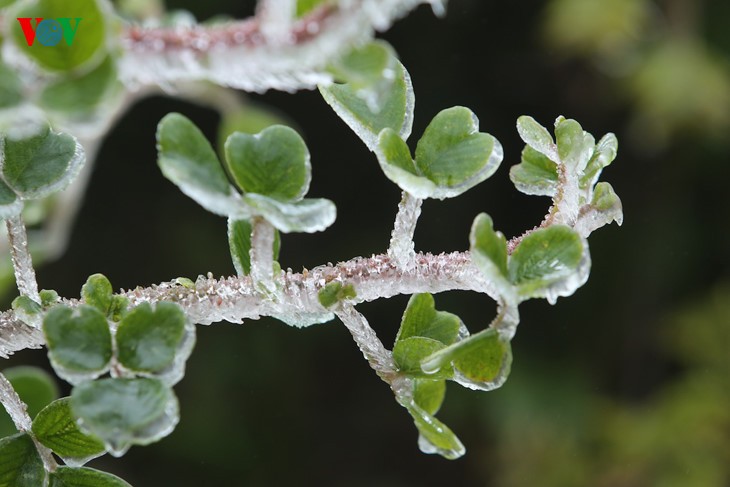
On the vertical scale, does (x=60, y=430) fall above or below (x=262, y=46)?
below

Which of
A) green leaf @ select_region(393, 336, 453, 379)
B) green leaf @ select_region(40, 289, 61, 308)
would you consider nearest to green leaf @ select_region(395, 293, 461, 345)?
green leaf @ select_region(393, 336, 453, 379)

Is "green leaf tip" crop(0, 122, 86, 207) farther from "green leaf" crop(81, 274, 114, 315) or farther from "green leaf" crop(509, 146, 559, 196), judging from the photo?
"green leaf" crop(509, 146, 559, 196)

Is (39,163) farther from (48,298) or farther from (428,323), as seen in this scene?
(428,323)

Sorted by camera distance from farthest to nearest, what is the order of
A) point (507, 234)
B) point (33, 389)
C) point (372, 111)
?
point (507, 234) → point (33, 389) → point (372, 111)

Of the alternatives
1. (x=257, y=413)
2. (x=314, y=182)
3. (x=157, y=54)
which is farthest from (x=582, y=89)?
(x=157, y=54)

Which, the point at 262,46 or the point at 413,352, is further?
the point at 413,352

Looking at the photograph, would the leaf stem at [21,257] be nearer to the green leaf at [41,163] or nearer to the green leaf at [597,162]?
the green leaf at [41,163]

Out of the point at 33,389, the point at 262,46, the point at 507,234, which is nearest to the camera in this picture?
the point at 262,46

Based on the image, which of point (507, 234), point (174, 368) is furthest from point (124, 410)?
point (507, 234)
